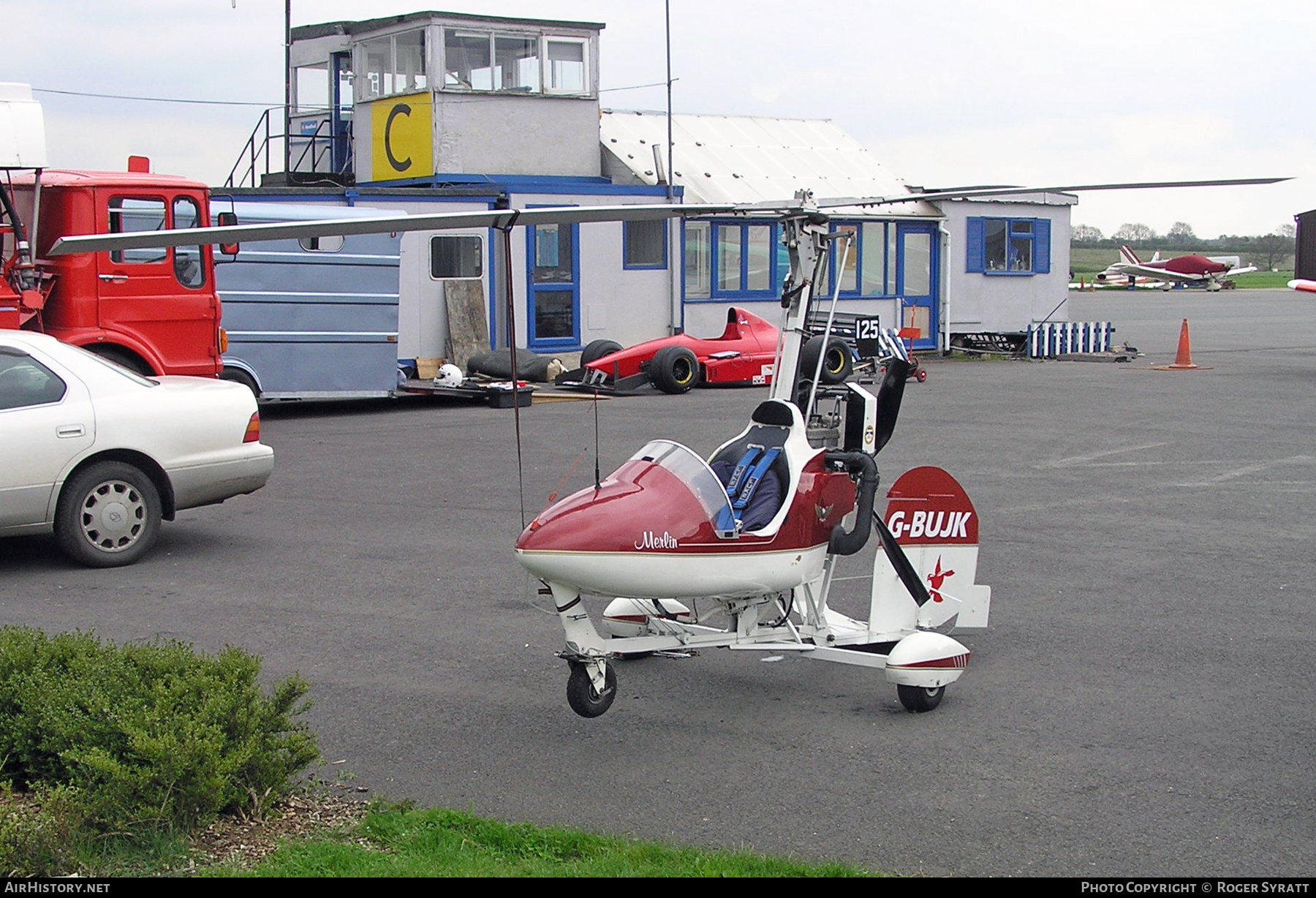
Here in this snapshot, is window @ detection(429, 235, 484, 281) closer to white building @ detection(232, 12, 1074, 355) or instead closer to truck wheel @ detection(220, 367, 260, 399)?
white building @ detection(232, 12, 1074, 355)

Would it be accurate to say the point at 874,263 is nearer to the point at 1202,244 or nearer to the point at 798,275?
the point at 798,275

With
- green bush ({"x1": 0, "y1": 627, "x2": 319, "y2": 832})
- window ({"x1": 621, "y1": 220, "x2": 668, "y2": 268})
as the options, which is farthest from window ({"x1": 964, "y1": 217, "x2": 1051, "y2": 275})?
green bush ({"x1": 0, "y1": 627, "x2": 319, "y2": 832})

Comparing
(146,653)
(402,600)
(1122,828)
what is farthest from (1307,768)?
(402,600)

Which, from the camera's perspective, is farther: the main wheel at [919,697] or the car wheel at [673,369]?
the car wheel at [673,369]

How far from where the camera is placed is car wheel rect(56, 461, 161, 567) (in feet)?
31.9

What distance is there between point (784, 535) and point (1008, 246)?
25136mm

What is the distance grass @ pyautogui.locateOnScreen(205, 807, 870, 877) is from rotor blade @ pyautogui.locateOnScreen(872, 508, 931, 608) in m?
2.47

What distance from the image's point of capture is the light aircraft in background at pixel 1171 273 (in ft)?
301

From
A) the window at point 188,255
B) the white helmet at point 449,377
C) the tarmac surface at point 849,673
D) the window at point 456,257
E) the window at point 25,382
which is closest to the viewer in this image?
the tarmac surface at point 849,673

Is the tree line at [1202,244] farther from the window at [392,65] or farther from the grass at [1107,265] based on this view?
the window at [392,65]

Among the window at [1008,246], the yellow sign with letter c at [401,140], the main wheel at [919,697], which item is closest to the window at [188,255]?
the yellow sign with letter c at [401,140]

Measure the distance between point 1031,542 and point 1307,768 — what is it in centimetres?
467

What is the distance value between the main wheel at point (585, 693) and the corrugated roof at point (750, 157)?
19.5 metres
